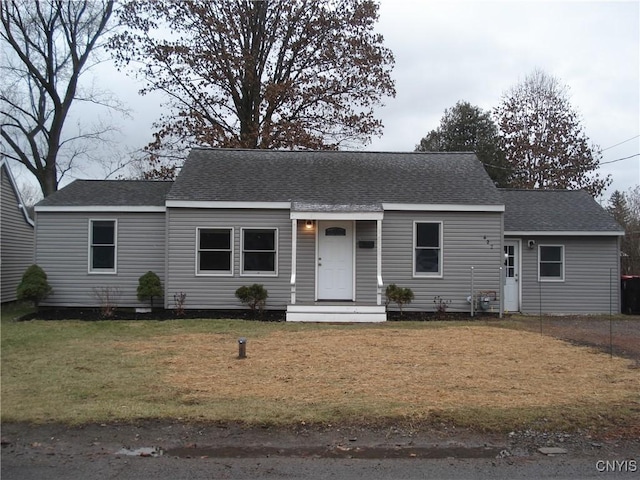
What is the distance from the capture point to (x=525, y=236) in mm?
16234

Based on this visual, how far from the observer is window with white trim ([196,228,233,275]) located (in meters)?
14.7

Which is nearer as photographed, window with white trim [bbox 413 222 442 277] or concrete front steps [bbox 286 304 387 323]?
concrete front steps [bbox 286 304 387 323]

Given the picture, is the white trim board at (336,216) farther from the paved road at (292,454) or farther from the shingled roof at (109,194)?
the paved road at (292,454)

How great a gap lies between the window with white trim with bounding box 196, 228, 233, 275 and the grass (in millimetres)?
3404

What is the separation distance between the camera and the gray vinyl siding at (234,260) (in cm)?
1458

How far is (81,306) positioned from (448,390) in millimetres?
11654

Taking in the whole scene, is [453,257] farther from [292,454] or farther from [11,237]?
[11,237]

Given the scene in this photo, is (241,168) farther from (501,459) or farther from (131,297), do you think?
(501,459)

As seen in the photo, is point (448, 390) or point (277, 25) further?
point (277, 25)

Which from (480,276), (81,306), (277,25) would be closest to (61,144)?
(277,25)

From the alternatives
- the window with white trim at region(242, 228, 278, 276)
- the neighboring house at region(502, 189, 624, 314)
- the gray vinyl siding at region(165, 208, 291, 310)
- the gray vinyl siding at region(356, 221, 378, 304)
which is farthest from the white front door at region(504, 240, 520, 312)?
the window with white trim at region(242, 228, 278, 276)

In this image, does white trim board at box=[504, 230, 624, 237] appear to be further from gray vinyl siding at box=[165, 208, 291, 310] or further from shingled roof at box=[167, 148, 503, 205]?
gray vinyl siding at box=[165, 208, 291, 310]

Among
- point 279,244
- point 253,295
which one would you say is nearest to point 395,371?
point 253,295

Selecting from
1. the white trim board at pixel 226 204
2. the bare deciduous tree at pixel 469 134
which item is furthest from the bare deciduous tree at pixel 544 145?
the white trim board at pixel 226 204
